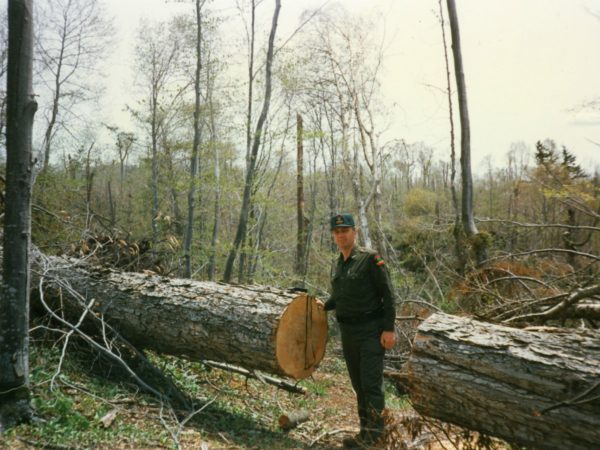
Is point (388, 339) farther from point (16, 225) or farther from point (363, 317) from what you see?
point (16, 225)

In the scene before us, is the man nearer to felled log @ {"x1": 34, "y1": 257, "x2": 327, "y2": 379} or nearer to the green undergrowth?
felled log @ {"x1": 34, "y1": 257, "x2": 327, "y2": 379}

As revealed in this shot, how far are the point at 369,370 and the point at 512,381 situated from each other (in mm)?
1399

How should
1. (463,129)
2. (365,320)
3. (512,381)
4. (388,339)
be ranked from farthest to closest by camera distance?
(463,129) < (365,320) < (388,339) < (512,381)

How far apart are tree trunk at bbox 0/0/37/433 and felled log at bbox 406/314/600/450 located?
3.16m

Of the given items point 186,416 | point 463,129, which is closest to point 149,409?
point 186,416

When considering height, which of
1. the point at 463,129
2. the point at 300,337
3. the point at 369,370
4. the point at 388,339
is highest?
the point at 463,129

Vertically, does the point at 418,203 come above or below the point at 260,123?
below

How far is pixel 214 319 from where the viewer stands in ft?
15.8

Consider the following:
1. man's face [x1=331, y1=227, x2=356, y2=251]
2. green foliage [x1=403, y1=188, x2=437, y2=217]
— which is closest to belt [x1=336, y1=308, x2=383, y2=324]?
man's face [x1=331, y1=227, x2=356, y2=251]

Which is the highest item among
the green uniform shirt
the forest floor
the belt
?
the green uniform shirt

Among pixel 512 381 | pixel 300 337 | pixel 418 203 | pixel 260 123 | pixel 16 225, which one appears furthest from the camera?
→ pixel 418 203

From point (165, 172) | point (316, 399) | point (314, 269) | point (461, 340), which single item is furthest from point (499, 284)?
point (165, 172)

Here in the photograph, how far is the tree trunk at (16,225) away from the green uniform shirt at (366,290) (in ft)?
9.12

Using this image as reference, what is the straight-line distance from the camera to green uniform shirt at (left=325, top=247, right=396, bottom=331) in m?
4.21
